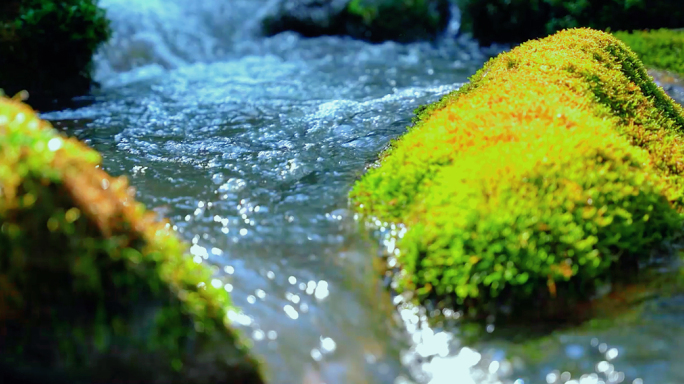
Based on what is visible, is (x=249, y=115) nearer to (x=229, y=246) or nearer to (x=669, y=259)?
(x=229, y=246)

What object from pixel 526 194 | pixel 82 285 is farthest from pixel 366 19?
pixel 82 285

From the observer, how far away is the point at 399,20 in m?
13.7

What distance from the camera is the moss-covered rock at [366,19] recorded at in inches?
537

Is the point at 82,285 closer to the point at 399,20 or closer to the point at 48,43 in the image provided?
the point at 48,43

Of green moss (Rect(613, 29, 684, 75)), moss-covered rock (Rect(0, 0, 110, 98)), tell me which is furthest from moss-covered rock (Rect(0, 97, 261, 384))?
green moss (Rect(613, 29, 684, 75))

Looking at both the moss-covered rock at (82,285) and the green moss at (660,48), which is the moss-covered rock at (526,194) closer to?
the moss-covered rock at (82,285)

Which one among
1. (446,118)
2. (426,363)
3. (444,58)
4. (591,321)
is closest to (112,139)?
(446,118)

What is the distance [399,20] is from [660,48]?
6123 mm

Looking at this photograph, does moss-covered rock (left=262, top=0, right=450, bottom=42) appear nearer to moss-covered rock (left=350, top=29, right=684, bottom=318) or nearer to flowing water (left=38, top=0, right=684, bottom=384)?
flowing water (left=38, top=0, right=684, bottom=384)

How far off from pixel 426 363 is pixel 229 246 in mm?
1654

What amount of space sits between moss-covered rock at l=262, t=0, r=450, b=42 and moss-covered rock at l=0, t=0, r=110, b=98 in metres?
6.14

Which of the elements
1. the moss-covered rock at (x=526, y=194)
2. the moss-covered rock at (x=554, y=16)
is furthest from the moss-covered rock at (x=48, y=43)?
the moss-covered rock at (x=554, y=16)

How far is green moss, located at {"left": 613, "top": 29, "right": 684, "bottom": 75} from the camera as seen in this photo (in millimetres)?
8516

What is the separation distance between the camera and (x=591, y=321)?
9.82 ft
